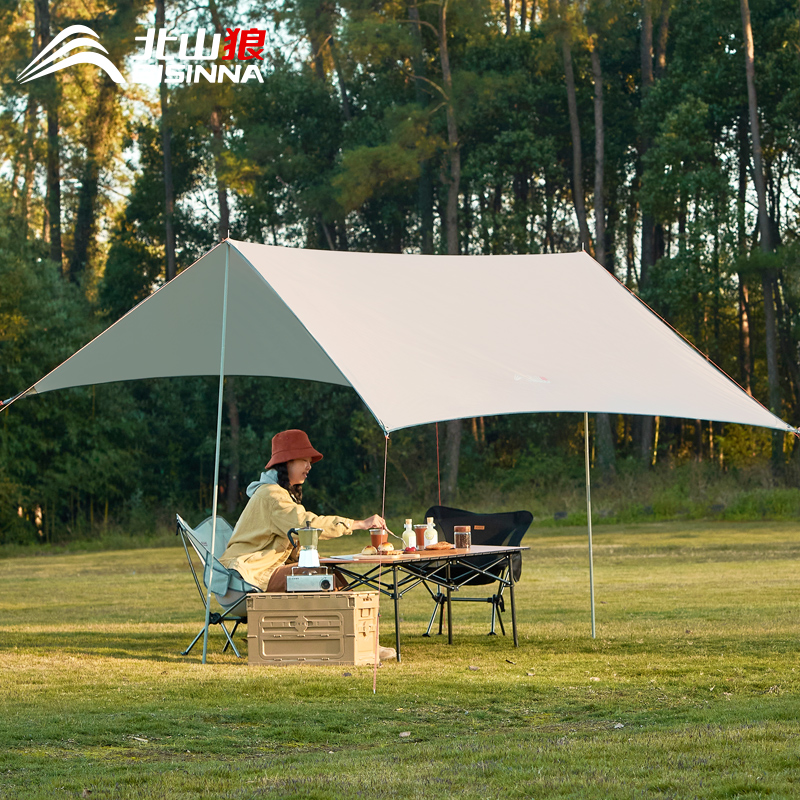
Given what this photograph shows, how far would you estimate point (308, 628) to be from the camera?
18.0 feet

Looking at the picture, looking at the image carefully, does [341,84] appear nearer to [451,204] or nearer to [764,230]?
[451,204]

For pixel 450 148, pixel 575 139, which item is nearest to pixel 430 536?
pixel 450 148

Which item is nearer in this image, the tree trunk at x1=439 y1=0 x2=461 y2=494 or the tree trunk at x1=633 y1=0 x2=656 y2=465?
the tree trunk at x1=439 y1=0 x2=461 y2=494

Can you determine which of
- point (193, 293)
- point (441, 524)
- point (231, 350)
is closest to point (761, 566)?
point (441, 524)

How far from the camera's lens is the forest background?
796 inches

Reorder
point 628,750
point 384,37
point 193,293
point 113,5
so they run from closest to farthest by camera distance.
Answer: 1. point 628,750
2. point 193,293
3. point 384,37
4. point 113,5

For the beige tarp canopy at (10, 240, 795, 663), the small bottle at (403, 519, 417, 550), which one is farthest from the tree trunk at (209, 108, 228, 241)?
the small bottle at (403, 519, 417, 550)

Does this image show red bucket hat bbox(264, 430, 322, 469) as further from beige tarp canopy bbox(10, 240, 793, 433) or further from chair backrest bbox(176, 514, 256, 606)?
chair backrest bbox(176, 514, 256, 606)

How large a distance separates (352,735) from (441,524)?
9.54 ft

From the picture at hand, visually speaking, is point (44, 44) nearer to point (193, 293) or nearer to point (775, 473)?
point (775, 473)

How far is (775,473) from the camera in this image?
19.3m

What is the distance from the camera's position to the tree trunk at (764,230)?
1953cm

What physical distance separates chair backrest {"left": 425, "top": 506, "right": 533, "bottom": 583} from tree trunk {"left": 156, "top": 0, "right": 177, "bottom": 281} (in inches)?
671

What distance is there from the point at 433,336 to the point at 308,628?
5.08ft
